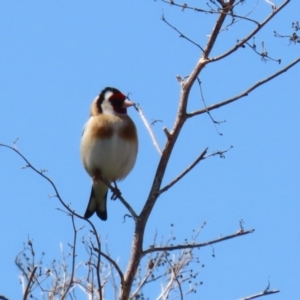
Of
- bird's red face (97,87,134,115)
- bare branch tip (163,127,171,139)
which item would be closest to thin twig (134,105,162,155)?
bare branch tip (163,127,171,139)

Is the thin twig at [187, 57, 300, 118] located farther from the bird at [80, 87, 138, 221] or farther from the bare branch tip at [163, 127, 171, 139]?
the bird at [80, 87, 138, 221]

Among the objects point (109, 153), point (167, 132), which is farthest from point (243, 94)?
point (109, 153)

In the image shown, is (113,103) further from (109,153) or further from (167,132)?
(167,132)

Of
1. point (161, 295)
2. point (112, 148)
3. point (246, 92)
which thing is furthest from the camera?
point (112, 148)

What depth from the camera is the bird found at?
623 cm

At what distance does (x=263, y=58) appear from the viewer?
4555 millimetres

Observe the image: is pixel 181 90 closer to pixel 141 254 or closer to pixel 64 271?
pixel 141 254

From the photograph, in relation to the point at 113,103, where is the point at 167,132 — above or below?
below

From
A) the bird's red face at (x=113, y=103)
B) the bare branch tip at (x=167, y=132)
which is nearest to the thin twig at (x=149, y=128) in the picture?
the bare branch tip at (x=167, y=132)

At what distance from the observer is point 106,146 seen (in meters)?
6.22

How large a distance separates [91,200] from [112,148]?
1.90ft

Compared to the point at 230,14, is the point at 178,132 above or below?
below

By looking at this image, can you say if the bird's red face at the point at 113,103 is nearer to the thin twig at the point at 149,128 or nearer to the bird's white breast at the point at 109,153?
the bird's white breast at the point at 109,153

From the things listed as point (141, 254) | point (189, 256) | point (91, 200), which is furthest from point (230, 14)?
point (91, 200)
